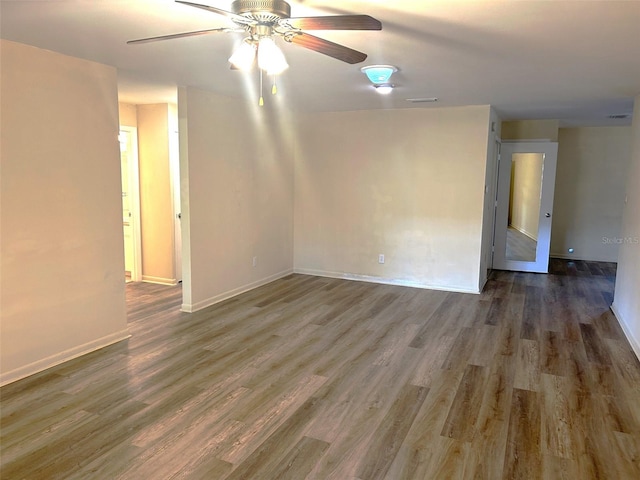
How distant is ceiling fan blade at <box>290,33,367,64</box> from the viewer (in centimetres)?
224

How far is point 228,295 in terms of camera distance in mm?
5395

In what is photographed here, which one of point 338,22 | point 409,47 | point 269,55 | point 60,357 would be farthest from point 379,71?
point 60,357

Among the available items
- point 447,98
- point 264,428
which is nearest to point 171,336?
point 264,428

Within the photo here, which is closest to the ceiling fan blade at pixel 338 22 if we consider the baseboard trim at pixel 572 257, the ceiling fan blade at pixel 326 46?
the ceiling fan blade at pixel 326 46

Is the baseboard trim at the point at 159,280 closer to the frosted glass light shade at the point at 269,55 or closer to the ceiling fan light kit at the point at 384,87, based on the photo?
the ceiling fan light kit at the point at 384,87

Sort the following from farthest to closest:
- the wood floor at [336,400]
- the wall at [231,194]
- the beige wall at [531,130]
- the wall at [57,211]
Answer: the beige wall at [531,130], the wall at [231,194], the wall at [57,211], the wood floor at [336,400]

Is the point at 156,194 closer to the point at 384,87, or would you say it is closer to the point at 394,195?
the point at 394,195

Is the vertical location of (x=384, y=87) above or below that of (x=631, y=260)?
above

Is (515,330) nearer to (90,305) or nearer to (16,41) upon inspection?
(90,305)

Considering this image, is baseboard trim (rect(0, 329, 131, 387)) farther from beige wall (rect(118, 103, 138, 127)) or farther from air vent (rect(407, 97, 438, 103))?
air vent (rect(407, 97, 438, 103))

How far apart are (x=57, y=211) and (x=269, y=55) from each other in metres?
2.19

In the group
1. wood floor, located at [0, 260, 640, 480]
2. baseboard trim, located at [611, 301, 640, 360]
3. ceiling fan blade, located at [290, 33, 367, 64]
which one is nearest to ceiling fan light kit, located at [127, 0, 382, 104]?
ceiling fan blade, located at [290, 33, 367, 64]

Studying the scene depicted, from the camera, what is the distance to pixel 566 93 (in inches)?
173

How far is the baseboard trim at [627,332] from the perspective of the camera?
12.6ft
